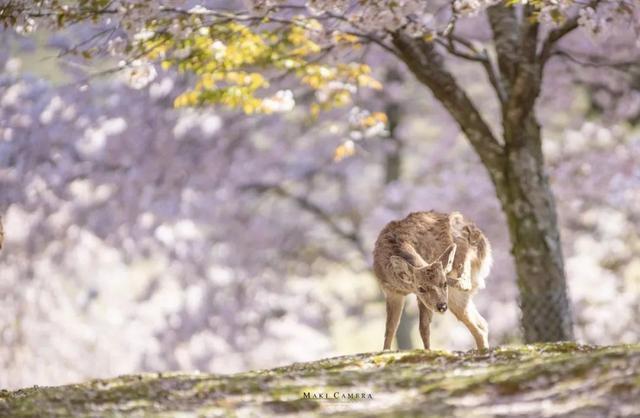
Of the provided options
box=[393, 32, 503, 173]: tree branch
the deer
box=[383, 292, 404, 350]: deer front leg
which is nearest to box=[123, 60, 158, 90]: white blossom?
box=[393, 32, 503, 173]: tree branch

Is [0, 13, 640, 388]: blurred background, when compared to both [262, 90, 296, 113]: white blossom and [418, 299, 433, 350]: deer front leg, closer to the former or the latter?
[262, 90, 296, 113]: white blossom

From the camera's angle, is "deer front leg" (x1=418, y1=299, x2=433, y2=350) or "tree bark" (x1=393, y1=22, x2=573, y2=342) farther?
"tree bark" (x1=393, y1=22, x2=573, y2=342)

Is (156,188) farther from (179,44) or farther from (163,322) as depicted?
(179,44)

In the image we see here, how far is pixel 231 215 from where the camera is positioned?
92.5ft

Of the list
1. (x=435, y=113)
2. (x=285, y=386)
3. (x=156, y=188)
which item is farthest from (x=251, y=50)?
(x=435, y=113)

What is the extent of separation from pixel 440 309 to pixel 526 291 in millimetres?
4851

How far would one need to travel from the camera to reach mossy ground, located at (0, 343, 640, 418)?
6523 mm

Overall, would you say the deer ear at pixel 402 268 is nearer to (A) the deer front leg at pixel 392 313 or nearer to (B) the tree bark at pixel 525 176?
(A) the deer front leg at pixel 392 313

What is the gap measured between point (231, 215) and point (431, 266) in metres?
18.8

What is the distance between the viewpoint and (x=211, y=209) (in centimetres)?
2750

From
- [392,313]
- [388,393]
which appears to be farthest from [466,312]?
[388,393]

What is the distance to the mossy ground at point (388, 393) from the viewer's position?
21.4ft

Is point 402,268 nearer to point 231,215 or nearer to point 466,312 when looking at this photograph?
point 466,312

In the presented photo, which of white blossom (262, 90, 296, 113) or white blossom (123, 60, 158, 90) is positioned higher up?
white blossom (123, 60, 158, 90)
